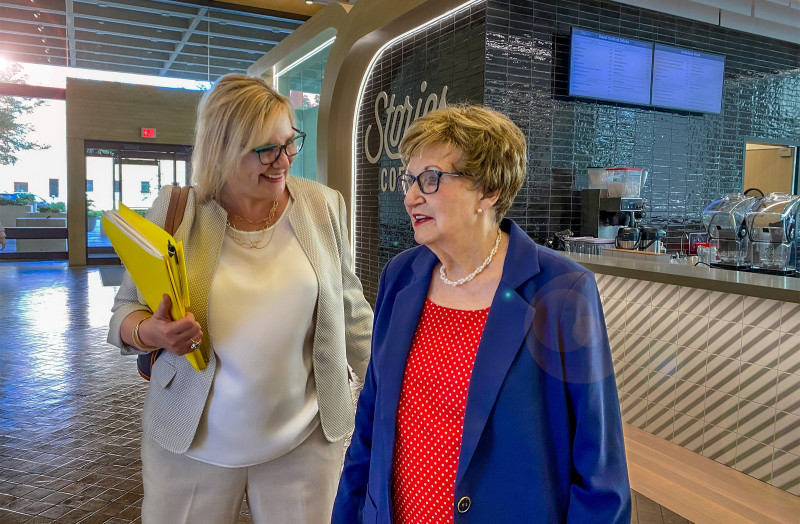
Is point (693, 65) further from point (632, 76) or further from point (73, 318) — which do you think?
point (73, 318)

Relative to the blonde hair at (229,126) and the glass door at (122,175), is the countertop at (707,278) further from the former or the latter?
the glass door at (122,175)

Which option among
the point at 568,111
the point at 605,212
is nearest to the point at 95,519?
the point at 605,212

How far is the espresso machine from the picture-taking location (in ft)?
20.4

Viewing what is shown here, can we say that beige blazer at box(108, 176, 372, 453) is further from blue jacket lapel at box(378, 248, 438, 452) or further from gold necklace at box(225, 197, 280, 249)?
blue jacket lapel at box(378, 248, 438, 452)

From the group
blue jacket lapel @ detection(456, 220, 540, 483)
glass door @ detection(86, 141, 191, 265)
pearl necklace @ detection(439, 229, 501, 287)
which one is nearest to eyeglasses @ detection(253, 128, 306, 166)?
pearl necklace @ detection(439, 229, 501, 287)

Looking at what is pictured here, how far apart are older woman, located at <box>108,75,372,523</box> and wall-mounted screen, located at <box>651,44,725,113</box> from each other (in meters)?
6.28

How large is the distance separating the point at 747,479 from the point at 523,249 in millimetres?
2713

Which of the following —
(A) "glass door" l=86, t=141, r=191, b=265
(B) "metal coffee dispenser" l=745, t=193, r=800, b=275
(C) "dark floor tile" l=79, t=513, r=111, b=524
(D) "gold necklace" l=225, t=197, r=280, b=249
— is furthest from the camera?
(A) "glass door" l=86, t=141, r=191, b=265

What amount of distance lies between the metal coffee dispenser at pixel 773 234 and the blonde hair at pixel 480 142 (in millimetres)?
3281

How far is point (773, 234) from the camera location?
158 inches

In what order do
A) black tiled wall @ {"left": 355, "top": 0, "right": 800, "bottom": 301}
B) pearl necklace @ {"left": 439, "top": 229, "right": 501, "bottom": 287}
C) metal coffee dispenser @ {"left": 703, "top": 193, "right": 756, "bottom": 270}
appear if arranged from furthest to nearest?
black tiled wall @ {"left": 355, "top": 0, "right": 800, "bottom": 301} → metal coffee dispenser @ {"left": 703, "top": 193, "right": 756, "bottom": 270} → pearl necklace @ {"left": 439, "top": 229, "right": 501, "bottom": 287}

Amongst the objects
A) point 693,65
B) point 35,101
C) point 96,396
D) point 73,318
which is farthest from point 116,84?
point 693,65

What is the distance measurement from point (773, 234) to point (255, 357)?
145 inches

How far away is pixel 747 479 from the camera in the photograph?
130 inches
